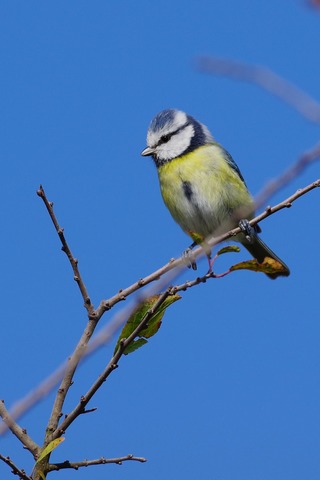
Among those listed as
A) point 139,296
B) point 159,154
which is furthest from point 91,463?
point 159,154

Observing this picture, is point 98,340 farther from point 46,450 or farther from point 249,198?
point 249,198

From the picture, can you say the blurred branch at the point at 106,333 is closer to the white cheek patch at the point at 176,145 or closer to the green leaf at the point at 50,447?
the green leaf at the point at 50,447

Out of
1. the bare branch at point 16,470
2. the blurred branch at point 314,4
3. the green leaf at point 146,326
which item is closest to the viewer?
the blurred branch at point 314,4

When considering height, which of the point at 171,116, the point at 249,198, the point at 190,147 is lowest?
the point at 249,198

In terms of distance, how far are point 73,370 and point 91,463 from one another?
0.27m

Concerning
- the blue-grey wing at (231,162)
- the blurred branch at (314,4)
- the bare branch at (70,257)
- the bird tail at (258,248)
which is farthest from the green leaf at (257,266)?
the bird tail at (258,248)

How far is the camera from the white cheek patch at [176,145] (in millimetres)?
5484

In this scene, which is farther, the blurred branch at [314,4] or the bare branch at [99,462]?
the bare branch at [99,462]

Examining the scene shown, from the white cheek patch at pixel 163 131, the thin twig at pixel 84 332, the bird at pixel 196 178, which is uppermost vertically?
the white cheek patch at pixel 163 131

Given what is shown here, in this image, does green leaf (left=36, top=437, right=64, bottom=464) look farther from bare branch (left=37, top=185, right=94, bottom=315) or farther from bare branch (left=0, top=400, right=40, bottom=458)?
bare branch (left=37, top=185, right=94, bottom=315)

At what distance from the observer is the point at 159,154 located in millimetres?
5578

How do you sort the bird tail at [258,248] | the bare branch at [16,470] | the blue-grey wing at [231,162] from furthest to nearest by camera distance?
the bird tail at [258,248], the blue-grey wing at [231,162], the bare branch at [16,470]

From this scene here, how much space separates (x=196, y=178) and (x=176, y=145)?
Answer: 0.45 m

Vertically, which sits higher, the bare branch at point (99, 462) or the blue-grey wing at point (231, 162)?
the blue-grey wing at point (231, 162)
